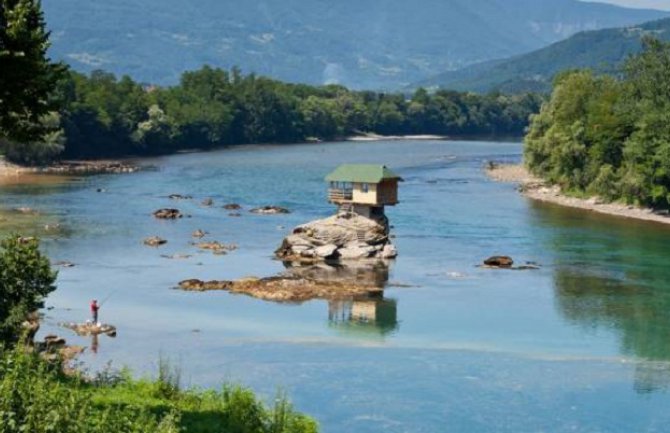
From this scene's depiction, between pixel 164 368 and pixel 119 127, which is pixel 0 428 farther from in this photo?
pixel 119 127

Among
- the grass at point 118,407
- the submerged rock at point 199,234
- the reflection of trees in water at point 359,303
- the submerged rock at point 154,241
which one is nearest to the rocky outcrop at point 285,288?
the reflection of trees in water at point 359,303

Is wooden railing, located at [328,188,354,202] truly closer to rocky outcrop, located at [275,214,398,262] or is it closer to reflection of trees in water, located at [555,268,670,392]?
rocky outcrop, located at [275,214,398,262]

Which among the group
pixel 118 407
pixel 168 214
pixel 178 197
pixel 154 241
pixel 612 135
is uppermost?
pixel 612 135

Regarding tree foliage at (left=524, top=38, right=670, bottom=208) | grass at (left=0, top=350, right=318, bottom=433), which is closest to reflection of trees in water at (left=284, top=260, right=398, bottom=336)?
grass at (left=0, top=350, right=318, bottom=433)

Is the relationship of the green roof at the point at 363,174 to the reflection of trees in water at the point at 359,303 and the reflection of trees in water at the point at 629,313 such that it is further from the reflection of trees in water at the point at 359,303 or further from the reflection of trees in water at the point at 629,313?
the reflection of trees in water at the point at 629,313

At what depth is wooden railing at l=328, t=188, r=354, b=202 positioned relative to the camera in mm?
77250

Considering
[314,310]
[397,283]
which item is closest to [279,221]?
[397,283]

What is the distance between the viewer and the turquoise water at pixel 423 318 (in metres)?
41.6

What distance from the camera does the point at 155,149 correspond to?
561ft

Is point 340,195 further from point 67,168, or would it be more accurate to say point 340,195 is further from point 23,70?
point 67,168

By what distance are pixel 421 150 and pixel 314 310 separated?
139 m

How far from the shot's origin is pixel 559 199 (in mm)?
110562

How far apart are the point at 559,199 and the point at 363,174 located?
39729mm

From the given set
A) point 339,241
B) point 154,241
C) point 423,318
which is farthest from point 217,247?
point 423,318
